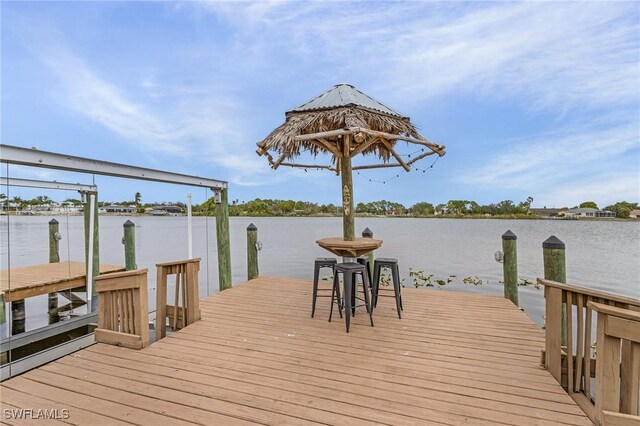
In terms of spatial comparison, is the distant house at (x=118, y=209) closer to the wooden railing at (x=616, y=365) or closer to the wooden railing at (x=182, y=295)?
the wooden railing at (x=182, y=295)

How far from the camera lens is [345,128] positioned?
11.4ft

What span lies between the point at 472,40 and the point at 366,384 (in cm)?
1016

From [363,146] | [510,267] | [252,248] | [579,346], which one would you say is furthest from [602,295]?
[252,248]

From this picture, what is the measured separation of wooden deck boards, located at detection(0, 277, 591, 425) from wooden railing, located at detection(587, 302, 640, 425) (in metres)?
0.27

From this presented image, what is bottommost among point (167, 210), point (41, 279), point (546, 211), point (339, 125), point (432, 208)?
point (41, 279)

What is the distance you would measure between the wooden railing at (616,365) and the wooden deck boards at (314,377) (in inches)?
10.5

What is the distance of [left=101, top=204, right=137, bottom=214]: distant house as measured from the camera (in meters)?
5.34

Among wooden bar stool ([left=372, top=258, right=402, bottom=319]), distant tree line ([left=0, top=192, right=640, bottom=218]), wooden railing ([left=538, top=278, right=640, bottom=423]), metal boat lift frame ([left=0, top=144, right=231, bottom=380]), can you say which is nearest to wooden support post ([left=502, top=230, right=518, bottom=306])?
wooden bar stool ([left=372, top=258, right=402, bottom=319])

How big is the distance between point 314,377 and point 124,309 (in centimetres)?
192

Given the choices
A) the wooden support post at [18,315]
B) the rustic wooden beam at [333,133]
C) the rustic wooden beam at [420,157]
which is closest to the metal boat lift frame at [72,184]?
the wooden support post at [18,315]

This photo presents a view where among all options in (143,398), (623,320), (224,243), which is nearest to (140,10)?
(224,243)

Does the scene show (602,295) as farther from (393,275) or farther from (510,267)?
(510,267)

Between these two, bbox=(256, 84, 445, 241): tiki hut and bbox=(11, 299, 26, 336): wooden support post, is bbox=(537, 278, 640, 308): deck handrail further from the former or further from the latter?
bbox=(11, 299, 26, 336): wooden support post

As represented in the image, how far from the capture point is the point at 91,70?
28.6ft
